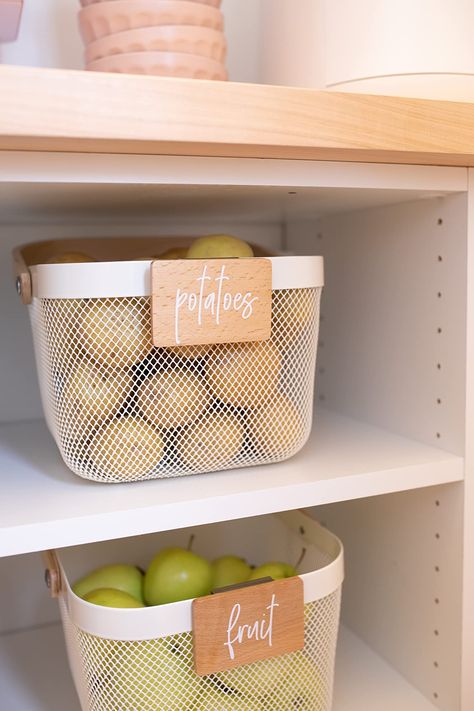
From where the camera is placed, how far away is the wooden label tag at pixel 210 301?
0.57 meters

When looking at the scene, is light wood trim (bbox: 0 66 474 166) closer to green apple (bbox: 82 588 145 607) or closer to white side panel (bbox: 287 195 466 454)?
white side panel (bbox: 287 195 466 454)

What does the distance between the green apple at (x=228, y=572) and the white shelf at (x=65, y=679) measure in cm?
17

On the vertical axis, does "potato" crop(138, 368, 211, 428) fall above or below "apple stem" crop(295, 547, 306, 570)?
above

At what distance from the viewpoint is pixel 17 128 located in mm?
463

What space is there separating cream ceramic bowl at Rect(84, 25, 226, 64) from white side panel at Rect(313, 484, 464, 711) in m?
0.50

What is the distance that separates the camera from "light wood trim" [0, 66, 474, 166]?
0.47m

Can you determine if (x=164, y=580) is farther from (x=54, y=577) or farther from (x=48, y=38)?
(x=48, y=38)

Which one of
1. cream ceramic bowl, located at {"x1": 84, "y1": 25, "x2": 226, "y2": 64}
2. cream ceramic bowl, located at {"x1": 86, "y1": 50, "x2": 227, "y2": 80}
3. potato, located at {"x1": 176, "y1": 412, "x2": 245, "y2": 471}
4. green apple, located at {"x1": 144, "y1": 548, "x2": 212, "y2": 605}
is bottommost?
green apple, located at {"x1": 144, "y1": 548, "x2": 212, "y2": 605}

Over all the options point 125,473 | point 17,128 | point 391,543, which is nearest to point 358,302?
point 391,543

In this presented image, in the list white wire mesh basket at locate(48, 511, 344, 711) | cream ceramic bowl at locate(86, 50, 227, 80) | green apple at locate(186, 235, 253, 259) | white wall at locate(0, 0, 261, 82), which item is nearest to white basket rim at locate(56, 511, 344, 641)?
white wire mesh basket at locate(48, 511, 344, 711)

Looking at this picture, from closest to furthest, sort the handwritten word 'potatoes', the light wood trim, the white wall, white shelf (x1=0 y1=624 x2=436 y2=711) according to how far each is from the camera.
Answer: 1. the light wood trim
2. the handwritten word 'potatoes'
3. white shelf (x1=0 y1=624 x2=436 y2=711)
4. the white wall

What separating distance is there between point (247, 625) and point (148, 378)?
0.75ft

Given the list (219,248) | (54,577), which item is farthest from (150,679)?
(219,248)

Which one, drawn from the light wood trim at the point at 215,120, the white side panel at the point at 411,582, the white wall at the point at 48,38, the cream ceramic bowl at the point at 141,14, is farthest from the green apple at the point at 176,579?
the white wall at the point at 48,38
